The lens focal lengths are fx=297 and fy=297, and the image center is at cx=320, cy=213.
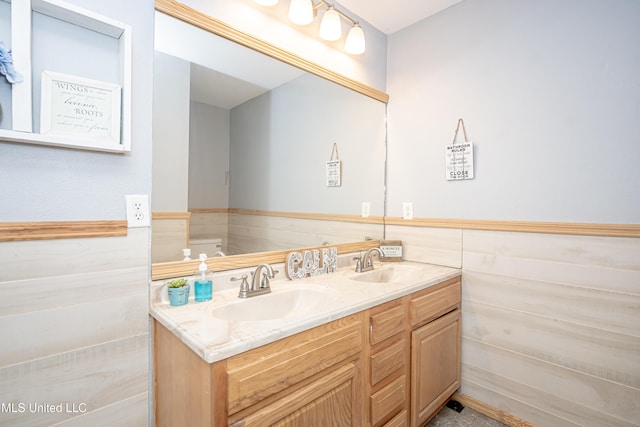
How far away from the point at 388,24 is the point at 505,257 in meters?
1.73

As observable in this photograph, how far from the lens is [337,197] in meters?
2.00

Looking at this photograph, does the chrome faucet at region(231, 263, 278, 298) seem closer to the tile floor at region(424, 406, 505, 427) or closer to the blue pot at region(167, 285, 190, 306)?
the blue pot at region(167, 285, 190, 306)

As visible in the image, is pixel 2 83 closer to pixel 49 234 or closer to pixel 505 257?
pixel 49 234

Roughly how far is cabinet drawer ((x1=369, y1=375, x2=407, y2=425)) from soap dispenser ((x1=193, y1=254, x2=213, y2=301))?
82cm

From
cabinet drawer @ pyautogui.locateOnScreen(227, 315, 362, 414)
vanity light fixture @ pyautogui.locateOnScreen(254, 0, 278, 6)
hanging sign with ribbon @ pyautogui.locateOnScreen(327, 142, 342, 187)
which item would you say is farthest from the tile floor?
vanity light fixture @ pyautogui.locateOnScreen(254, 0, 278, 6)

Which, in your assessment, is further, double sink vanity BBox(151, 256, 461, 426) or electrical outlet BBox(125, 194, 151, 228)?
electrical outlet BBox(125, 194, 151, 228)

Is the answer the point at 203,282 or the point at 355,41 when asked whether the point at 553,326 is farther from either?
the point at 355,41

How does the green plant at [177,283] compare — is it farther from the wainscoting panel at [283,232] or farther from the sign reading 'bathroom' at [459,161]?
the sign reading 'bathroom' at [459,161]

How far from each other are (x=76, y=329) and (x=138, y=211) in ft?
1.42

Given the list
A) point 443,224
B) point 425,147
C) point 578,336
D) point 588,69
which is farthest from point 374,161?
point 578,336

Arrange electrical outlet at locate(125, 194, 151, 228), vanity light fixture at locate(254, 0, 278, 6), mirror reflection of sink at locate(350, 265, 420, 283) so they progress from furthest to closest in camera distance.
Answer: mirror reflection of sink at locate(350, 265, 420, 283) → vanity light fixture at locate(254, 0, 278, 6) → electrical outlet at locate(125, 194, 151, 228)

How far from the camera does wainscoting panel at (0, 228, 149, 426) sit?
2.95 feet

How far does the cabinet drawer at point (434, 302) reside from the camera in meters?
1.50

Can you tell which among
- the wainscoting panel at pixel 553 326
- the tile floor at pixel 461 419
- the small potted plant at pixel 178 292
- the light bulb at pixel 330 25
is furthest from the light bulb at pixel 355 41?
the tile floor at pixel 461 419
